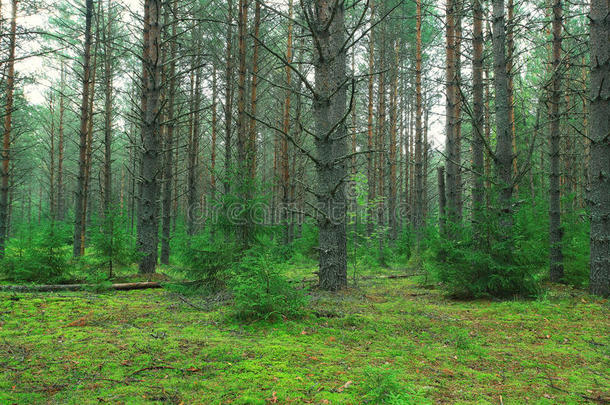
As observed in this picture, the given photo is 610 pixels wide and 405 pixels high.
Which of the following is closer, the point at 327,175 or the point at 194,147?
the point at 327,175

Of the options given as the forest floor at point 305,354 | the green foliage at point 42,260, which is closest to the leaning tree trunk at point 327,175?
the forest floor at point 305,354

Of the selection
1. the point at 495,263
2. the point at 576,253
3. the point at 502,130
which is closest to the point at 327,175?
the point at 495,263

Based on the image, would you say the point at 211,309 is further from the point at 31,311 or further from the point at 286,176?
the point at 286,176

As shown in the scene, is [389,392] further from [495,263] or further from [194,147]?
[194,147]

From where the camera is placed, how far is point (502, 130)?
21.5 ft

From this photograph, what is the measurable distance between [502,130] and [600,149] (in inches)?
60.4

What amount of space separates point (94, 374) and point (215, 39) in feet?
44.4

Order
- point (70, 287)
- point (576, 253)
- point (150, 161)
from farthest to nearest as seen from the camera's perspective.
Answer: point (150, 161) < point (576, 253) < point (70, 287)

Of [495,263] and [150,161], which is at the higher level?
[150,161]

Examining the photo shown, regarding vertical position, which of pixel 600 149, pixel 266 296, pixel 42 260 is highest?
pixel 600 149

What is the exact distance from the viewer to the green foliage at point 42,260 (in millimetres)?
6852

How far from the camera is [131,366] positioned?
257cm

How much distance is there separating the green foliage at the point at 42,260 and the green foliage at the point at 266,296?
4.98 meters

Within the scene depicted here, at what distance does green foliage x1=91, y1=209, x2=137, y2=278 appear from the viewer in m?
6.90
